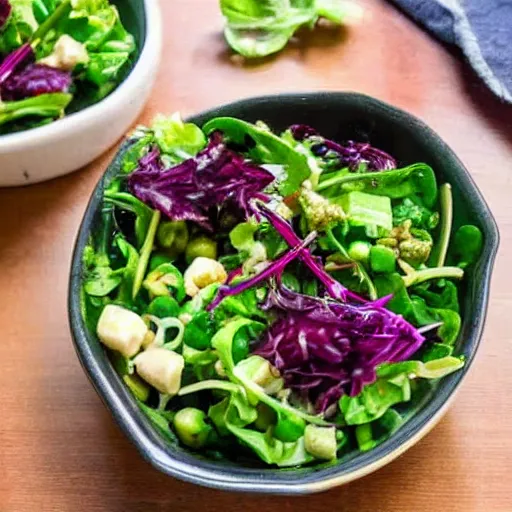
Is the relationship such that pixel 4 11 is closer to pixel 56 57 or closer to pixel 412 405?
pixel 56 57

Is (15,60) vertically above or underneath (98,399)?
above

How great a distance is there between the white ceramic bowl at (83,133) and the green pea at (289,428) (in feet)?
0.97

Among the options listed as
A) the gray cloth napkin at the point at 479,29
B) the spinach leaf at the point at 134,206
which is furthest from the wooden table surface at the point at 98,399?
the spinach leaf at the point at 134,206

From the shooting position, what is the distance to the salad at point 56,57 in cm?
76

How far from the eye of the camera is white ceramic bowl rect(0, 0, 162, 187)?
0.73m

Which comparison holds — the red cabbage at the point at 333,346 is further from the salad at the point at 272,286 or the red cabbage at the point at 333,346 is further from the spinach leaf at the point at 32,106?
the spinach leaf at the point at 32,106

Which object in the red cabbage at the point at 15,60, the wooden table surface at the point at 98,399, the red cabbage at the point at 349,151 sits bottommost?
the wooden table surface at the point at 98,399

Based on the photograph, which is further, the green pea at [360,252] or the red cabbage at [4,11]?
the red cabbage at [4,11]

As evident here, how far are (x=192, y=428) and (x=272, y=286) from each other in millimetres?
104

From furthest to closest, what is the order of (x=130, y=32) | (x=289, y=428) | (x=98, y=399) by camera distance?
(x=130, y=32) < (x=98, y=399) < (x=289, y=428)

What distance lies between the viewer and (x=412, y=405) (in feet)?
1.96

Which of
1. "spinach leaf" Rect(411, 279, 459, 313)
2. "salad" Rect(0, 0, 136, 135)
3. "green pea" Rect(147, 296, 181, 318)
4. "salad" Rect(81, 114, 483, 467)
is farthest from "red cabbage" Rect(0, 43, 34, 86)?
"spinach leaf" Rect(411, 279, 459, 313)

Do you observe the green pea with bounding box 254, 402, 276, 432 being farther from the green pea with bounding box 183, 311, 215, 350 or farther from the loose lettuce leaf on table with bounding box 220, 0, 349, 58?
the loose lettuce leaf on table with bounding box 220, 0, 349, 58

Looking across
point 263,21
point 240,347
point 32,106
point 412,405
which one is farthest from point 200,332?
point 263,21
